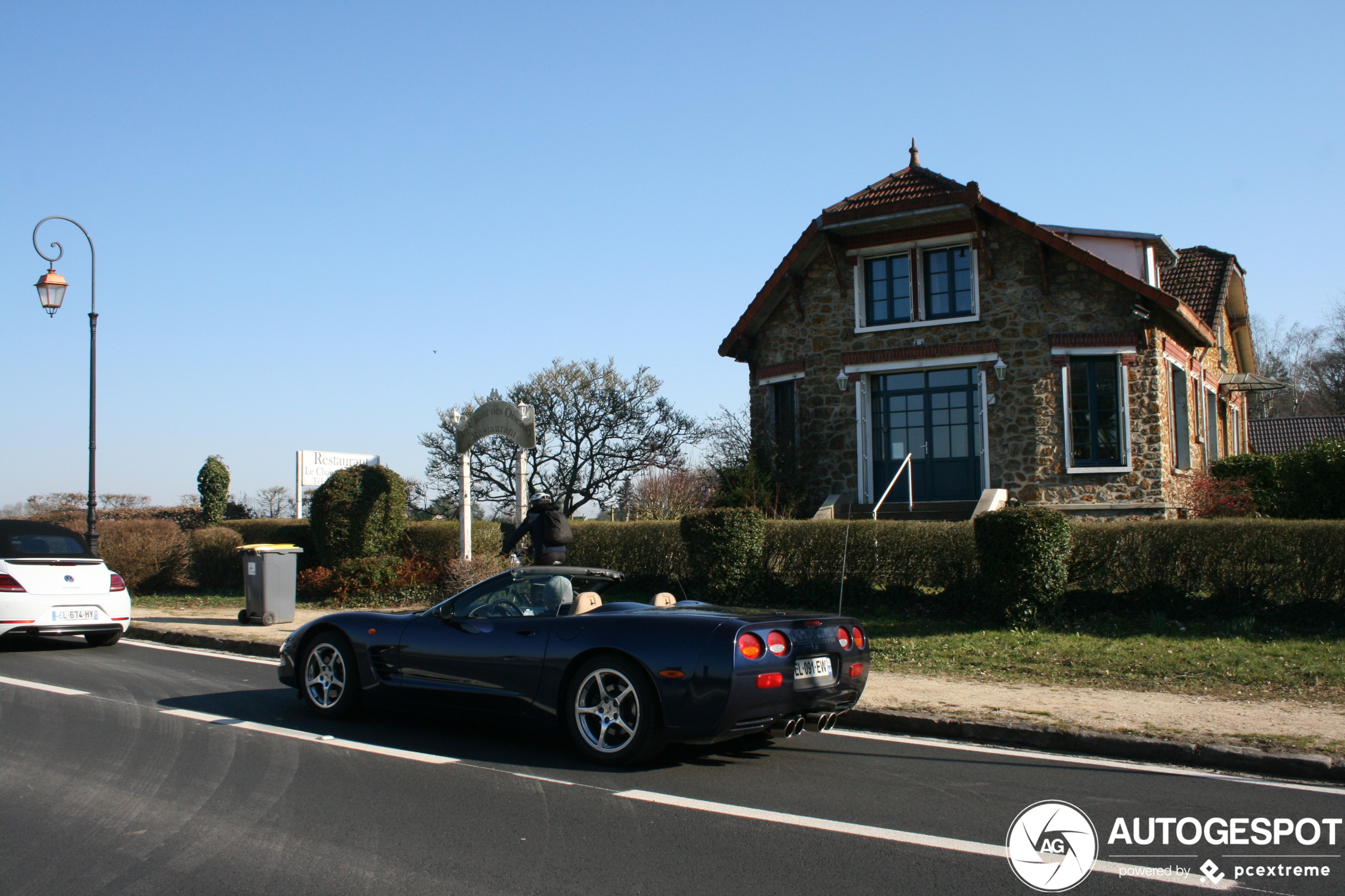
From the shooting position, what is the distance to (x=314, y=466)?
27.5 meters

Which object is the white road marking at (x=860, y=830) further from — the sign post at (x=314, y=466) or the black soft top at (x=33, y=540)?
the sign post at (x=314, y=466)

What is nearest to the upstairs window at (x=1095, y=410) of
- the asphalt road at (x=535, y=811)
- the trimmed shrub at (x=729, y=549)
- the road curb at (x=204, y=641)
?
the trimmed shrub at (x=729, y=549)

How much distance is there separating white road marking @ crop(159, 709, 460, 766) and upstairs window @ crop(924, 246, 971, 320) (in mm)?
15786

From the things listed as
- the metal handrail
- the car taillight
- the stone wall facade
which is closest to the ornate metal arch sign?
the metal handrail

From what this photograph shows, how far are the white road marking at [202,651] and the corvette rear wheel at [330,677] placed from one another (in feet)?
10.5

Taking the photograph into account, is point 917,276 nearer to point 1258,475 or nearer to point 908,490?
point 908,490

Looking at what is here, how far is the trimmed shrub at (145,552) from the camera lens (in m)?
18.9

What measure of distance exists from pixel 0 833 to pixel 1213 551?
11.2 metres

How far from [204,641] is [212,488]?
19.3m

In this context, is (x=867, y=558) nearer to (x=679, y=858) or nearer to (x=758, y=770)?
(x=758, y=770)

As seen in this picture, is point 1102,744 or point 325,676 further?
point 325,676

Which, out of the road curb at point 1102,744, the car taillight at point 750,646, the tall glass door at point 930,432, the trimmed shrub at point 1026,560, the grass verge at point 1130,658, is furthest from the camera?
the tall glass door at point 930,432

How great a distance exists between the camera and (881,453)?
20.7 meters

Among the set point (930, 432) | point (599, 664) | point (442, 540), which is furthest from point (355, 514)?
point (599, 664)
